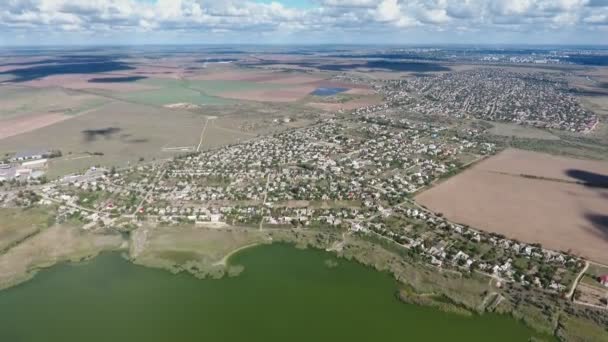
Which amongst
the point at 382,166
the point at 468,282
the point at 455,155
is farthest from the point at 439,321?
the point at 455,155

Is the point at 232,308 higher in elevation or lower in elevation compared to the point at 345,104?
lower

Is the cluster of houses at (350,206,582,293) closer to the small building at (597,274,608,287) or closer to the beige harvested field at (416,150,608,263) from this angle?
the small building at (597,274,608,287)

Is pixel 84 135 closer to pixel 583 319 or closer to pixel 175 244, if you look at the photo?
pixel 175 244

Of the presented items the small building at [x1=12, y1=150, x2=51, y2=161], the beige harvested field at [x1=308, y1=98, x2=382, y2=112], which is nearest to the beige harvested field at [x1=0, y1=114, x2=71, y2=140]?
the small building at [x1=12, y1=150, x2=51, y2=161]

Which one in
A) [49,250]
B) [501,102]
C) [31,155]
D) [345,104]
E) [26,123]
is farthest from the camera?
[345,104]

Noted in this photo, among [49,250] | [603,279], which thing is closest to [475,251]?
[603,279]

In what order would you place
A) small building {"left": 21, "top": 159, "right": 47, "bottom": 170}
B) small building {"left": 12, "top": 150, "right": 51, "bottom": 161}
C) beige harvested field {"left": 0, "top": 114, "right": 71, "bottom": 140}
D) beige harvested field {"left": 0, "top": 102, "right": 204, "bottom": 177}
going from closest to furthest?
small building {"left": 21, "top": 159, "right": 47, "bottom": 170} → small building {"left": 12, "top": 150, "right": 51, "bottom": 161} → beige harvested field {"left": 0, "top": 102, "right": 204, "bottom": 177} → beige harvested field {"left": 0, "top": 114, "right": 71, "bottom": 140}

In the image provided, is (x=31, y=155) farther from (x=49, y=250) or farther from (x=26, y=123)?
(x=49, y=250)
